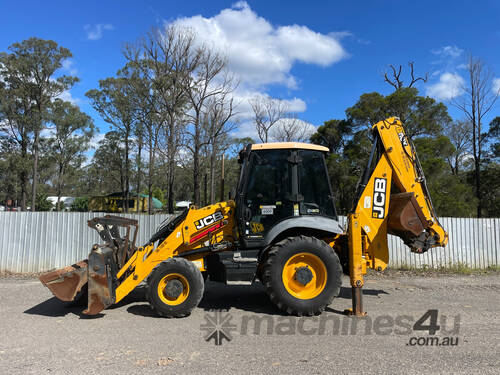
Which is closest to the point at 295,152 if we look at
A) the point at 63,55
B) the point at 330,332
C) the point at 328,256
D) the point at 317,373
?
the point at 328,256

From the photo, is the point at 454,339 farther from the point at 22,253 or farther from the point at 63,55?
the point at 63,55

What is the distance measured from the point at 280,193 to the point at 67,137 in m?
34.1

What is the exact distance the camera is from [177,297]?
552cm

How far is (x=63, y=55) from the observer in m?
29.8

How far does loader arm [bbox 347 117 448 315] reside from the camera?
19.8 ft

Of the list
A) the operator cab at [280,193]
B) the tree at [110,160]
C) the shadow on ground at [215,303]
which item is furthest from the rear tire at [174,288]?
the tree at [110,160]

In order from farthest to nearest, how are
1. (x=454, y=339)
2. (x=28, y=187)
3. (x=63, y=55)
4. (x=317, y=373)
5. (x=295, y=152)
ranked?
(x=28, y=187) < (x=63, y=55) < (x=295, y=152) < (x=454, y=339) < (x=317, y=373)

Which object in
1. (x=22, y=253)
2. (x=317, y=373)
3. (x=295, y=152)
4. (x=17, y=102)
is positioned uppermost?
(x=17, y=102)

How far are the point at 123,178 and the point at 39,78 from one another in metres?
11.3

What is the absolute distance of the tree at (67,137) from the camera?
1273 inches

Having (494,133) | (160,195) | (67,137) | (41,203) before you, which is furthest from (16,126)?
(494,133)

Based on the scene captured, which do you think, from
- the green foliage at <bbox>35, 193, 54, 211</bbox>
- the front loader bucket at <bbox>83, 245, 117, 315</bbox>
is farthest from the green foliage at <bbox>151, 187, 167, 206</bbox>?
the front loader bucket at <bbox>83, 245, 117, 315</bbox>

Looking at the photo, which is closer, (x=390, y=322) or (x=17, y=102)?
(x=390, y=322)

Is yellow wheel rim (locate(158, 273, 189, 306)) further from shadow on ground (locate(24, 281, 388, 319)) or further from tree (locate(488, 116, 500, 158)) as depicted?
tree (locate(488, 116, 500, 158))
